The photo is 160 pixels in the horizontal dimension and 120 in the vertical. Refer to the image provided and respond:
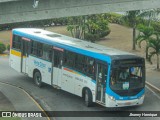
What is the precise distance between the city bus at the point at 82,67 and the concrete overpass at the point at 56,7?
5.51 feet

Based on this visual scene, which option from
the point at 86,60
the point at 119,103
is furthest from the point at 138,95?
the point at 86,60

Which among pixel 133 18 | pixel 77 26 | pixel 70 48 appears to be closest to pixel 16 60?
pixel 70 48

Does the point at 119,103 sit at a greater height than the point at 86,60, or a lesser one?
lesser

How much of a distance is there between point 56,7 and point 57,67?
3.46 metres

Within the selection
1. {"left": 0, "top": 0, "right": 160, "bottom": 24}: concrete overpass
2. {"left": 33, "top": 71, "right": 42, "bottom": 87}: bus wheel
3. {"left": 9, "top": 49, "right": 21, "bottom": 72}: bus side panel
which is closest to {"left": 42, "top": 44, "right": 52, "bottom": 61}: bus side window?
{"left": 33, "top": 71, "right": 42, "bottom": 87}: bus wheel

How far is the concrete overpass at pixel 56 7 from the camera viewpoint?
2208cm

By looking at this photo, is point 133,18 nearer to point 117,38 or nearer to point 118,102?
point 117,38

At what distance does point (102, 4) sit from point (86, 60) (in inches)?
201

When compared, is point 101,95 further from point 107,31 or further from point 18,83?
point 107,31

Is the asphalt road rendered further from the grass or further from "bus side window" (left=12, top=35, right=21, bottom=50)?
the grass

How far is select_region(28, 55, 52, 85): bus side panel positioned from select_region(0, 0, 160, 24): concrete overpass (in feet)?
9.31

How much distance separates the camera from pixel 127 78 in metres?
19.3

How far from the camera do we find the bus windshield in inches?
747

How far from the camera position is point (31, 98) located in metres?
21.9
